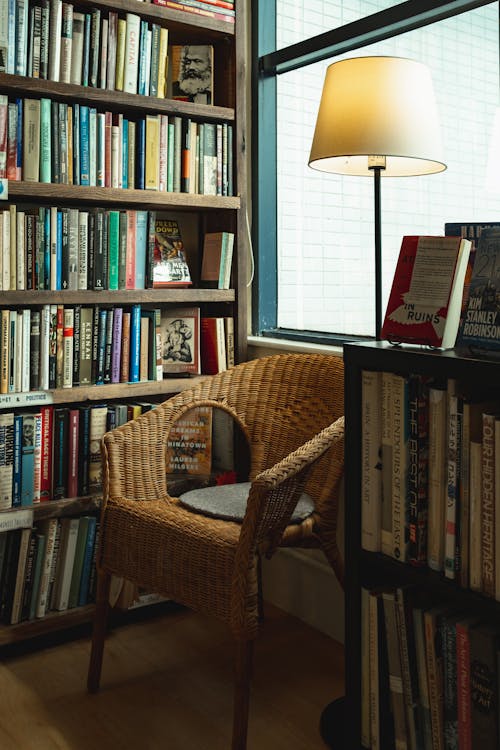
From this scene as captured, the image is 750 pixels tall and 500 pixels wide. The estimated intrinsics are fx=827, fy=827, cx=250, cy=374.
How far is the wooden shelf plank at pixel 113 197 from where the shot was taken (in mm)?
2250

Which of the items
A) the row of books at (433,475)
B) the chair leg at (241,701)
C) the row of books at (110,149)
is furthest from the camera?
the row of books at (110,149)

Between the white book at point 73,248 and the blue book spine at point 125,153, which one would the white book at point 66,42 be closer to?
the blue book spine at point 125,153

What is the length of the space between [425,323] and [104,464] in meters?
0.96

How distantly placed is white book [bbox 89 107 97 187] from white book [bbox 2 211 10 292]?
28cm

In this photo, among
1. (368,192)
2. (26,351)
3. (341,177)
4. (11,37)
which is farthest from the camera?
(341,177)

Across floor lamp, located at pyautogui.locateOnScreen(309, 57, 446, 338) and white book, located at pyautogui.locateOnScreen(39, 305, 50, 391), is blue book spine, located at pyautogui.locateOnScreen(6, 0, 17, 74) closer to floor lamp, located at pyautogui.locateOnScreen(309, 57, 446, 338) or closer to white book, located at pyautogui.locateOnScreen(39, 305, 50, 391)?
white book, located at pyautogui.locateOnScreen(39, 305, 50, 391)

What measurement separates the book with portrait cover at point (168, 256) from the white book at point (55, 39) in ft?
1.70

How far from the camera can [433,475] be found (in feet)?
5.03

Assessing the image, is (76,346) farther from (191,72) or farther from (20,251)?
(191,72)

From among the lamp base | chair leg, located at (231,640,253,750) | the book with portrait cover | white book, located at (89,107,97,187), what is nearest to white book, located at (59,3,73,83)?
white book, located at (89,107,97,187)

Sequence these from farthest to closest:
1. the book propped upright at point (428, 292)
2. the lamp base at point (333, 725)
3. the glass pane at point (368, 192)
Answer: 1. the glass pane at point (368, 192)
2. the lamp base at point (333, 725)
3. the book propped upright at point (428, 292)

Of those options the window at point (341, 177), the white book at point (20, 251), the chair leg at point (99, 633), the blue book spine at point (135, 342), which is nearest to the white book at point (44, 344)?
the white book at point (20, 251)

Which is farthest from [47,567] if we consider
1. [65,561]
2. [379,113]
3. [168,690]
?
[379,113]

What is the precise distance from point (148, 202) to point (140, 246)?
137 millimetres
